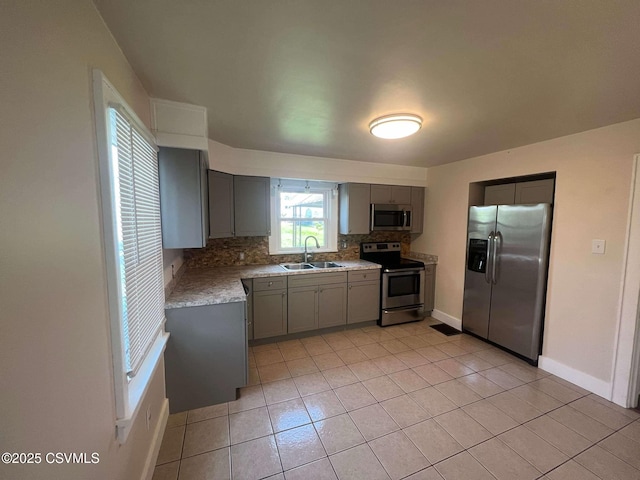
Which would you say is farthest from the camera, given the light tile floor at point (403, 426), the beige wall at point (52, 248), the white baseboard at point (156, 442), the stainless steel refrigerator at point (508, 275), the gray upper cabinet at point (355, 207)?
the gray upper cabinet at point (355, 207)

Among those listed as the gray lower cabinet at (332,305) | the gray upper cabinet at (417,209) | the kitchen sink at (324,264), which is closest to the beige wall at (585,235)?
the gray upper cabinet at (417,209)

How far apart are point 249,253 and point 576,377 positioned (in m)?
3.73

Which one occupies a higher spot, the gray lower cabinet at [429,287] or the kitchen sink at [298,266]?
the kitchen sink at [298,266]

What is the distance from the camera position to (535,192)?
2814 millimetres

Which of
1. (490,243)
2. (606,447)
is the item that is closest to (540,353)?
(606,447)

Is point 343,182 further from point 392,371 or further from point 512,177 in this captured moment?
point 392,371

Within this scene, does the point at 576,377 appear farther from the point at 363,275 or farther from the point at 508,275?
the point at 363,275

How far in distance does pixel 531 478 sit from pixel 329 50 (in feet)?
8.75

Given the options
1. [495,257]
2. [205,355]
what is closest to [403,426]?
[205,355]

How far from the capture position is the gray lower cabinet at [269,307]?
119 inches

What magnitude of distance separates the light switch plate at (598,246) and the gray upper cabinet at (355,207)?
7.62 feet

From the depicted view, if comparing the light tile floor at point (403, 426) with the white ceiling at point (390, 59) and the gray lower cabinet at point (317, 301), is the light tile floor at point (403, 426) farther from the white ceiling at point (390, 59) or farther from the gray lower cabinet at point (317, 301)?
the white ceiling at point (390, 59)

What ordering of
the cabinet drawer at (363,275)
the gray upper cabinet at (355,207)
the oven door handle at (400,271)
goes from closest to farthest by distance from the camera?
the cabinet drawer at (363,275) → the oven door handle at (400,271) → the gray upper cabinet at (355,207)

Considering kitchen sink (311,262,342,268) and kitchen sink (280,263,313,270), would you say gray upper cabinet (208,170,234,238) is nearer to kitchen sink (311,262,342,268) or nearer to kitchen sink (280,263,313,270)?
kitchen sink (280,263,313,270)
